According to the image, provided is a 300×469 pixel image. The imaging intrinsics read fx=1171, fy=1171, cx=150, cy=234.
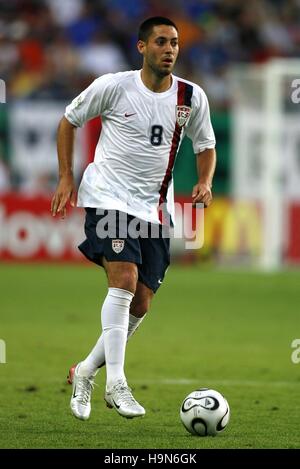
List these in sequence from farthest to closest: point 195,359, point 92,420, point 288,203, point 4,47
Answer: point 4,47
point 288,203
point 195,359
point 92,420

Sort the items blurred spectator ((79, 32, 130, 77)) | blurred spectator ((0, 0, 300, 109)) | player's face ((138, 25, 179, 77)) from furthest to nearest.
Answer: blurred spectator ((79, 32, 130, 77)), blurred spectator ((0, 0, 300, 109)), player's face ((138, 25, 179, 77))

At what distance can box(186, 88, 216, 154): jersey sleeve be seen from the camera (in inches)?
286

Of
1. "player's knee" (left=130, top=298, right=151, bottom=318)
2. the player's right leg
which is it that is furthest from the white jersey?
"player's knee" (left=130, top=298, right=151, bottom=318)

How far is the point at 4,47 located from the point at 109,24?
237 cm

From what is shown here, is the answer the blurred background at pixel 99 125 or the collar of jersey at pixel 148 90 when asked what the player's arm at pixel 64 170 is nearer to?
the collar of jersey at pixel 148 90

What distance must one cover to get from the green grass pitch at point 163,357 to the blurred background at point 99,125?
42.2 inches

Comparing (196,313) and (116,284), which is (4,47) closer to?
(196,313)

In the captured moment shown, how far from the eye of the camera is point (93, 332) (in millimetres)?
11922

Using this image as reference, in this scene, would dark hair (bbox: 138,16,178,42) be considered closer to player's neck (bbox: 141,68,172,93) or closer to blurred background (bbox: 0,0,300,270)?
player's neck (bbox: 141,68,172,93)

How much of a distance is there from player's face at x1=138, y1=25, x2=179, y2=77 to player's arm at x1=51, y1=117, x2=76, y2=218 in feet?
2.11

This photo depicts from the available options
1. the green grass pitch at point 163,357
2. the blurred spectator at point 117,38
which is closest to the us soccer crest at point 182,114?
the green grass pitch at point 163,357

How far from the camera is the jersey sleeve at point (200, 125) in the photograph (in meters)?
7.27

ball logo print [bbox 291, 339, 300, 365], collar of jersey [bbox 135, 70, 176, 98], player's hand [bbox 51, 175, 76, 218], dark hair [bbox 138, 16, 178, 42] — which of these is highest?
dark hair [bbox 138, 16, 178, 42]
